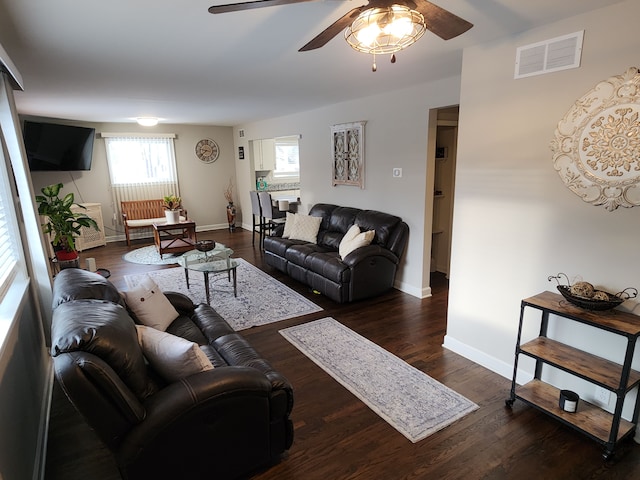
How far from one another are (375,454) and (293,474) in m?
0.46

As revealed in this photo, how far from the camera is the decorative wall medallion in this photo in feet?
6.27

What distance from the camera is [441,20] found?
1544mm

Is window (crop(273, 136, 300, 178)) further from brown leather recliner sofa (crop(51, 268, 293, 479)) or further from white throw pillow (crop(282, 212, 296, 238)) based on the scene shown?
brown leather recliner sofa (crop(51, 268, 293, 479))

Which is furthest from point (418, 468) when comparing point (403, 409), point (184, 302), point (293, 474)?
point (184, 302)

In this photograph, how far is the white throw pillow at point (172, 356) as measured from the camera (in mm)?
1745

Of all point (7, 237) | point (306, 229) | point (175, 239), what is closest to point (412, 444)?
point (7, 237)

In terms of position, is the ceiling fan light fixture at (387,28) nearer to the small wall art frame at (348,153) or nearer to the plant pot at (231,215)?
the small wall art frame at (348,153)

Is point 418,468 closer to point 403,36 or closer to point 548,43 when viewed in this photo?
point 403,36

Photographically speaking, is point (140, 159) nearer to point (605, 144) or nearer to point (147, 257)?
point (147, 257)

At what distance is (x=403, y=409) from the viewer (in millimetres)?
2365

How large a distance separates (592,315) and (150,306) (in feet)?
8.92

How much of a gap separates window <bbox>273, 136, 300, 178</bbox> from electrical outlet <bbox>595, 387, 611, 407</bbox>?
7.35 metres

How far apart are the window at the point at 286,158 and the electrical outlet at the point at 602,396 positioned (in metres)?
7.35

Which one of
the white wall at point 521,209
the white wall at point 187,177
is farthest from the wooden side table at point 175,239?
the white wall at point 521,209
